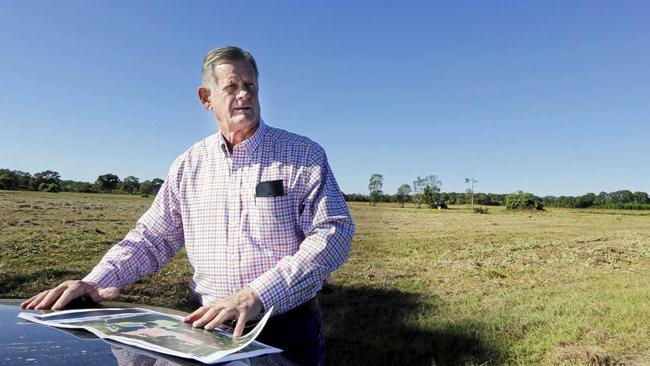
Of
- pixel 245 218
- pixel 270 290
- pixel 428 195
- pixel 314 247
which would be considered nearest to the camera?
pixel 270 290

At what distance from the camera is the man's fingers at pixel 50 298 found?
1517 mm

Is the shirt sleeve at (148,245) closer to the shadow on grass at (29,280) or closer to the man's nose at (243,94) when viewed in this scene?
the man's nose at (243,94)

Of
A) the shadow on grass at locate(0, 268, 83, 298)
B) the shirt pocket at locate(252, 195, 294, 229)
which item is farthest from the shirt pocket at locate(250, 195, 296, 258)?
the shadow on grass at locate(0, 268, 83, 298)

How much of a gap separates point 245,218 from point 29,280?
6603 millimetres

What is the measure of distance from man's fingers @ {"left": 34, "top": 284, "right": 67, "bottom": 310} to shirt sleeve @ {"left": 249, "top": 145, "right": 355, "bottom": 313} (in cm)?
68

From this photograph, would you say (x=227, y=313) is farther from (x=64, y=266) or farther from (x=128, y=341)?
(x=64, y=266)

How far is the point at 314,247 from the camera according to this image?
61.5 inches

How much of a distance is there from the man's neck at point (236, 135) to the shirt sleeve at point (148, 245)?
10.5 inches

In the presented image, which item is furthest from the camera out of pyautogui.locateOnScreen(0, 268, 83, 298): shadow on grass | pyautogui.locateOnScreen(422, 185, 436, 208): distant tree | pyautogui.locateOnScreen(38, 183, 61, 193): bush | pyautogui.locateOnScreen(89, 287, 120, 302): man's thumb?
pyautogui.locateOnScreen(422, 185, 436, 208): distant tree

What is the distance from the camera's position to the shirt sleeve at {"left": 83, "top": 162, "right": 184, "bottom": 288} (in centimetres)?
172

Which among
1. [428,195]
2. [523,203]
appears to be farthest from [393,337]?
[428,195]

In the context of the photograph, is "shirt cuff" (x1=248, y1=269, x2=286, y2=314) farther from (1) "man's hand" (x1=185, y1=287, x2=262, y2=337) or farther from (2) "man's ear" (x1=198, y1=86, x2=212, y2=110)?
(2) "man's ear" (x1=198, y1=86, x2=212, y2=110)

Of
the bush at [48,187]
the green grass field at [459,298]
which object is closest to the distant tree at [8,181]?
the bush at [48,187]

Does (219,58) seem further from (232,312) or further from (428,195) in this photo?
(428,195)
